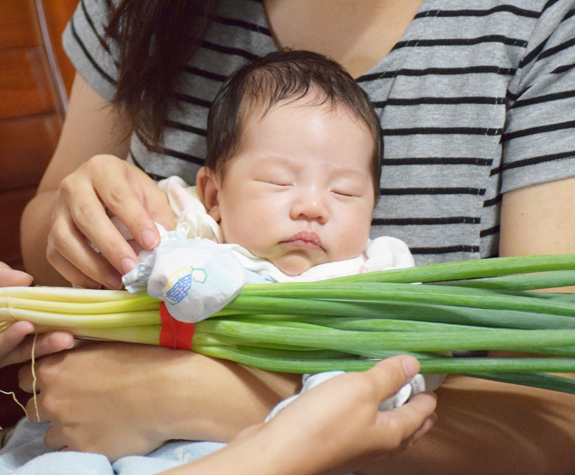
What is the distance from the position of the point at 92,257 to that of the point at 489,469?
32.0 inches

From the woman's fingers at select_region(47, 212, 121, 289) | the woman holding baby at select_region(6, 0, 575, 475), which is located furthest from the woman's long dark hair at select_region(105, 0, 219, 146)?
the woman's fingers at select_region(47, 212, 121, 289)

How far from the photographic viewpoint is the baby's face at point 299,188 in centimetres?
Answer: 97

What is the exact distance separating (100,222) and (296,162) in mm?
383

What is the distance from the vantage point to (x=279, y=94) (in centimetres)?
106

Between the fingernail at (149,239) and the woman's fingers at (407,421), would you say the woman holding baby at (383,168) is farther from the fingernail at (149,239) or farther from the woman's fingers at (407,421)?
the woman's fingers at (407,421)

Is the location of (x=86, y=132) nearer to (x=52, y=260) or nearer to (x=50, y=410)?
(x=52, y=260)

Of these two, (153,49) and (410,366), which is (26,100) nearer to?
(153,49)

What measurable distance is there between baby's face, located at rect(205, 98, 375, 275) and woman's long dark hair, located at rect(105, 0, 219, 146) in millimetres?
319

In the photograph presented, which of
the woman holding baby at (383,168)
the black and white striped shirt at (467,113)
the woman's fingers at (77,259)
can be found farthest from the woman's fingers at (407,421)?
the woman's fingers at (77,259)

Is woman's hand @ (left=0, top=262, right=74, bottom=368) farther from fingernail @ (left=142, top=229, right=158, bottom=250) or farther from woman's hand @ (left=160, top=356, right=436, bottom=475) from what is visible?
woman's hand @ (left=160, top=356, right=436, bottom=475)

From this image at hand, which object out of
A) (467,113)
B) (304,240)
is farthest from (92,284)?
(467,113)

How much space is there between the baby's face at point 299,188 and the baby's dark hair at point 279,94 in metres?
0.03

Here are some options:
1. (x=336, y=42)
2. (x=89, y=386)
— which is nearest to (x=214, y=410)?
(x=89, y=386)

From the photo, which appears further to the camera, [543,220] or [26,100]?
[26,100]
